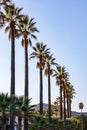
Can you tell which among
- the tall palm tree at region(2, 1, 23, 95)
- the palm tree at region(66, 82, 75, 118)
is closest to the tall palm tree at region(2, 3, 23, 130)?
the tall palm tree at region(2, 1, 23, 95)

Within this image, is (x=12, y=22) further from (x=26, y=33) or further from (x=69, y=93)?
(x=69, y=93)

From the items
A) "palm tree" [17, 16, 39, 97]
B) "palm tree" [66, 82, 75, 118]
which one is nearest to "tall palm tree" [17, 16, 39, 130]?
"palm tree" [17, 16, 39, 97]

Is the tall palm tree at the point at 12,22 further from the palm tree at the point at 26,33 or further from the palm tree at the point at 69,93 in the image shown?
the palm tree at the point at 69,93

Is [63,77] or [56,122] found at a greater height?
[63,77]

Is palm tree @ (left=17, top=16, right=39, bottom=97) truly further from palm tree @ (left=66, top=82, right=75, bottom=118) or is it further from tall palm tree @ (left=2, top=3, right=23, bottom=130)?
palm tree @ (left=66, top=82, right=75, bottom=118)

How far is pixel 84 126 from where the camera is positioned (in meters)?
124

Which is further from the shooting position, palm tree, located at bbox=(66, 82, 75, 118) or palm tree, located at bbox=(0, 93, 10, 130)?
palm tree, located at bbox=(66, 82, 75, 118)

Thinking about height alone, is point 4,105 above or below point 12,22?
below

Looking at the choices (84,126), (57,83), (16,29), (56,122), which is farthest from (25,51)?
(84,126)

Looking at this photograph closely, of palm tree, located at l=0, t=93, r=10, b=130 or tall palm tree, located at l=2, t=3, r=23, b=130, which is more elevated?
tall palm tree, located at l=2, t=3, r=23, b=130

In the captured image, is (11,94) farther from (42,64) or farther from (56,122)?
(56,122)

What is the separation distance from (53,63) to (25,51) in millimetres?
21698

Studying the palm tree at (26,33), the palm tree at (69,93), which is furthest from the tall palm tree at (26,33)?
the palm tree at (69,93)

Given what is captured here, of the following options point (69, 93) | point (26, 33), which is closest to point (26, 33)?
point (26, 33)
